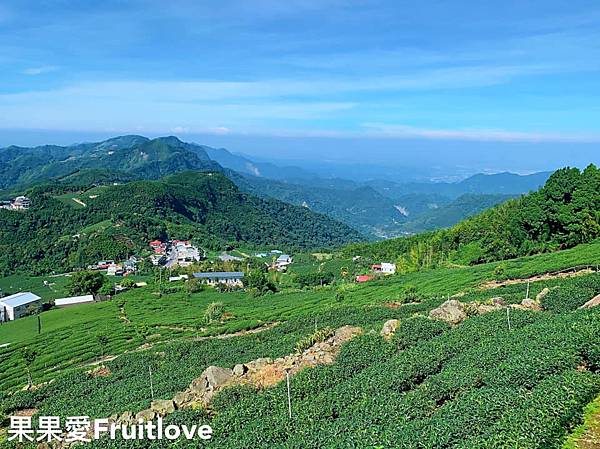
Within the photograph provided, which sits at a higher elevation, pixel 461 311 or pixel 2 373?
pixel 461 311

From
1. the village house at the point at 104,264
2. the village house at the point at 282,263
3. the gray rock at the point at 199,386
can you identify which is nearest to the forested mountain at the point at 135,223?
the village house at the point at 104,264

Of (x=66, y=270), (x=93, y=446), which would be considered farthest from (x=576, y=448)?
(x=66, y=270)

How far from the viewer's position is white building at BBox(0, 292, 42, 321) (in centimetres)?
6450

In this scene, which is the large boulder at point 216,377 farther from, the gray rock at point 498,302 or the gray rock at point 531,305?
the gray rock at point 531,305

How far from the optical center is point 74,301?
6806cm

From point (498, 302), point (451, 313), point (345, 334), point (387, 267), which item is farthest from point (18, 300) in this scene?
point (498, 302)

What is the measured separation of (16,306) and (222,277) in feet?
94.6

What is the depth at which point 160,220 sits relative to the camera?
139500 millimetres

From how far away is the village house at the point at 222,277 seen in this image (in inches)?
2997

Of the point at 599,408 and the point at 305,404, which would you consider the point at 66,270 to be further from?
the point at 599,408

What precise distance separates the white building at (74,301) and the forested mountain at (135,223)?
4117cm

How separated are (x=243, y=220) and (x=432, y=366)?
15643cm

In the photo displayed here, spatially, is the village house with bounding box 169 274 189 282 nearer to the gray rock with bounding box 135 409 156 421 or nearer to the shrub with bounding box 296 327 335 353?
the shrub with bounding box 296 327 335 353

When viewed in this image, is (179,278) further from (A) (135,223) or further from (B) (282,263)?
(A) (135,223)
